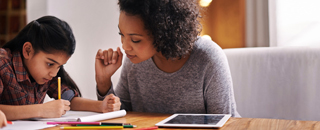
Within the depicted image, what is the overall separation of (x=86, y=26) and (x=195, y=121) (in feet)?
5.40

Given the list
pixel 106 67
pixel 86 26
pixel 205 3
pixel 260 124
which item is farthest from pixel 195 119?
pixel 86 26

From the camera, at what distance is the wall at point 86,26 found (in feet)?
6.89

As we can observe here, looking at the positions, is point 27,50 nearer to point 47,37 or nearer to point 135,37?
point 47,37

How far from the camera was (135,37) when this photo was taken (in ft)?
3.24

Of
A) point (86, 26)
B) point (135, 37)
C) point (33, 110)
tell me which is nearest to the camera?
point (33, 110)

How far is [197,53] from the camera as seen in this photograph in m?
1.10

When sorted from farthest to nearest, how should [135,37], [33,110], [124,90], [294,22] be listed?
[294,22]
[124,90]
[135,37]
[33,110]

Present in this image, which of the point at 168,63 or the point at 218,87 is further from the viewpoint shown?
the point at 168,63

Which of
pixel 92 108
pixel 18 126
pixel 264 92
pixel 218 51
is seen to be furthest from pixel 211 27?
pixel 18 126

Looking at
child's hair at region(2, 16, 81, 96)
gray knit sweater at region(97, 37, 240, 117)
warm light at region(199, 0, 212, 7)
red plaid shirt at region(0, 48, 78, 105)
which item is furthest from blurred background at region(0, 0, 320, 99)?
red plaid shirt at region(0, 48, 78, 105)

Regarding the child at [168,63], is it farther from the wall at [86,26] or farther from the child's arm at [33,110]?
the wall at [86,26]

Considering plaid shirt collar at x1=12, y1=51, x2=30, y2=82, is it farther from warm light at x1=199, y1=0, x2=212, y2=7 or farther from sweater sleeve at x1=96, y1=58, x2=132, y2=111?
warm light at x1=199, y1=0, x2=212, y2=7

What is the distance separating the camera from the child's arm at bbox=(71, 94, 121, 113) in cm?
102

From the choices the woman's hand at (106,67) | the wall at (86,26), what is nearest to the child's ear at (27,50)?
the woman's hand at (106,67)
